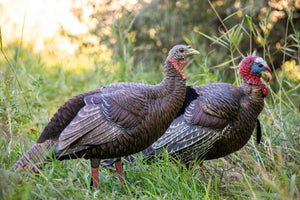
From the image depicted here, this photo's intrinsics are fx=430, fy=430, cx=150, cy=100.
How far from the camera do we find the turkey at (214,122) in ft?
14.9

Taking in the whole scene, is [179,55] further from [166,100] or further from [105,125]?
[105,125]


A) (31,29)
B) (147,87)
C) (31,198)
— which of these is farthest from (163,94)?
(31,29)

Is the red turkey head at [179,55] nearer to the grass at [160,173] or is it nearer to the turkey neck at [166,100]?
the turkey neck at [166,100]

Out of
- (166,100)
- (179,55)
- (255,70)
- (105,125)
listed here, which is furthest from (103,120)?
(255,70)

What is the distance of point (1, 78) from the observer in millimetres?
4352

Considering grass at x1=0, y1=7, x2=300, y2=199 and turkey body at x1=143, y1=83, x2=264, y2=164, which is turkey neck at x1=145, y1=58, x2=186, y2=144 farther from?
turkey body at x1=143, y1=83, x2=264, y2=164

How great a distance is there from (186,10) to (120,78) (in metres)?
2.60

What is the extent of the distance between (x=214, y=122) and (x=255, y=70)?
802 mm

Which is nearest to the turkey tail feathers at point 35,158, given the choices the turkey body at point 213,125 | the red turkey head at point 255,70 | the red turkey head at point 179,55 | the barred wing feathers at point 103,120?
the barred wing feathers at point 103,120

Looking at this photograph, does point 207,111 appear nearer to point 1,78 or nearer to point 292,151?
point 292,151

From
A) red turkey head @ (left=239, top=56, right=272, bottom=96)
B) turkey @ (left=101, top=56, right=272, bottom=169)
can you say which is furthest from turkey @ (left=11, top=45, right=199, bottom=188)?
red turkey head @ (left=239, top=56, right=272, bottom=96)

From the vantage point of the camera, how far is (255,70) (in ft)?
15.8

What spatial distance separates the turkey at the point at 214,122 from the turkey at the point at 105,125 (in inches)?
25.3

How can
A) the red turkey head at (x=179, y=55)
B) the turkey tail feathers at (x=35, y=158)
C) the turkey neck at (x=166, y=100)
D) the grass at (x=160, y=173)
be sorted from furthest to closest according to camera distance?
the red turkey head at (x=179, y=55) < the turkey neck at (x=166, y=100) < the turkey tail feathers at (x=35, y=158) < the grass at (x=160, y=173)
